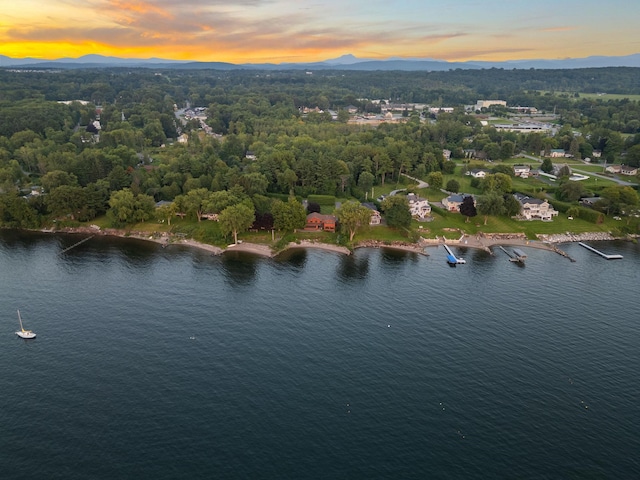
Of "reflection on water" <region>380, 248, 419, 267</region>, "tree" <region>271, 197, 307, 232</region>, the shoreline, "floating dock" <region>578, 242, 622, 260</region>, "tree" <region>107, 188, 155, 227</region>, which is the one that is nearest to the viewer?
"reflection on water" <region>380, 248, 419, 267</region>

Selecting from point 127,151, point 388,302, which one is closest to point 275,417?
point 388,302

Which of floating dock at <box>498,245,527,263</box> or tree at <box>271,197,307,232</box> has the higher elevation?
tree at <box>271,197,307,232</box>

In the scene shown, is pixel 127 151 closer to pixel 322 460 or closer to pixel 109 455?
pixel 109 455

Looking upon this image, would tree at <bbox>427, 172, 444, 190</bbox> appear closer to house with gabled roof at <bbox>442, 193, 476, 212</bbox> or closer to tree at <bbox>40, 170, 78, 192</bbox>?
house with gabled roof at <bbox>442, 193, 476, 212</bbox>

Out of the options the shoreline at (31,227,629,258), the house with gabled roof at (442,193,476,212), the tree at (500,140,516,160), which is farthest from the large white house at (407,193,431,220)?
the tree at (500,140,516,160)

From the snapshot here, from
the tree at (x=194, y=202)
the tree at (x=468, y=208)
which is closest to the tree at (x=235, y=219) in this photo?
the tree at (x=194, y=202)

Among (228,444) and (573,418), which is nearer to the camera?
(228,444)
